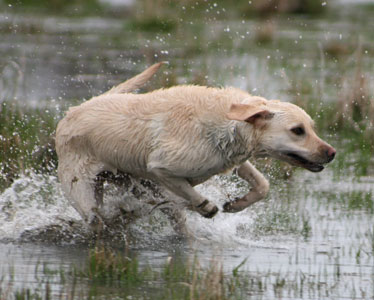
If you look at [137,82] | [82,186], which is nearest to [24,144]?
[137,82]

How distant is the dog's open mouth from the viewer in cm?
688

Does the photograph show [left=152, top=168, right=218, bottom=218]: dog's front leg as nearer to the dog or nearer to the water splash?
the dog

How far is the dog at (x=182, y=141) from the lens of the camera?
22.4ft

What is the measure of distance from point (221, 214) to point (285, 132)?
1937 millimetres

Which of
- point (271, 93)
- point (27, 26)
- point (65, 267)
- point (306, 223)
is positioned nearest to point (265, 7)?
point (27, 26)

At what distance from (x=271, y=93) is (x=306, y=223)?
211 inches

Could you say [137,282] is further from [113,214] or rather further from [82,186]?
[113,214]

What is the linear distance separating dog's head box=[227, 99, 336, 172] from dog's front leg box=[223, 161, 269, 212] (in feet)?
2.36

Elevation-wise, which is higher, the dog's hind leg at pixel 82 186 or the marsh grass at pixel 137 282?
the dog's hind leg at pixel 82 186

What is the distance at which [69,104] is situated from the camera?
12.8 metres

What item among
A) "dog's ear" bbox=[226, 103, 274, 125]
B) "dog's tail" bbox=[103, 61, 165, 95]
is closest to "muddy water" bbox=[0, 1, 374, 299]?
"dog's tail" bbox=[103, 61, 165, 95]

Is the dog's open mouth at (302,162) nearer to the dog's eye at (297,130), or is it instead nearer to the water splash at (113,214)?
the dog's eye at (297,130)

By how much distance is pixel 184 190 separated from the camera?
7238 millimetres

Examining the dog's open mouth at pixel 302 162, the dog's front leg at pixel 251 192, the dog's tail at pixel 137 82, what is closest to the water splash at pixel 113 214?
the dog's front leg at pixel 251 192
